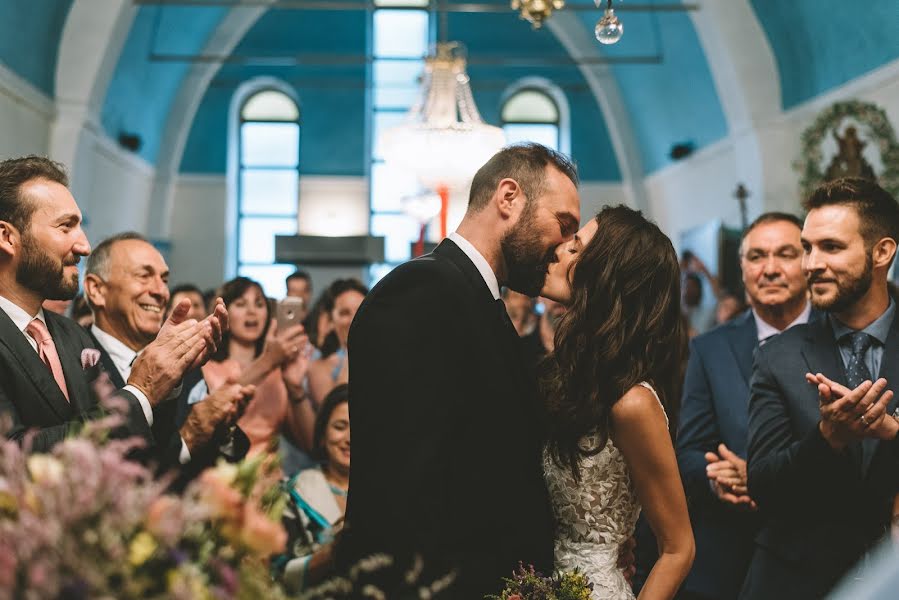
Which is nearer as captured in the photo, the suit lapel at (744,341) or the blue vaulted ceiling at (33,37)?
the suit lapel at (744,341)

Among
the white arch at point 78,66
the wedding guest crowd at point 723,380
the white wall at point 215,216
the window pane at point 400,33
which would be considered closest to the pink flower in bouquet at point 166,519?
the wedding guest crowd at point 723,380

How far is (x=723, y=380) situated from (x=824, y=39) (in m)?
7.62

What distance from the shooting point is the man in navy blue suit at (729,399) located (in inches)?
129

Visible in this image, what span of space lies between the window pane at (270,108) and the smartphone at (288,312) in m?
12.4

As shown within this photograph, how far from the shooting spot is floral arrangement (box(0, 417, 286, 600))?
1.03m

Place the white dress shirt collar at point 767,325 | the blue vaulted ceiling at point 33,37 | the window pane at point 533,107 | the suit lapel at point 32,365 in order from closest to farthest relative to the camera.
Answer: the suit lapel at point 32,365 < the white dress shirt collar at point 767,325 < the blue vaulted ceiling at point 33,37 < the window pane at point 533,107

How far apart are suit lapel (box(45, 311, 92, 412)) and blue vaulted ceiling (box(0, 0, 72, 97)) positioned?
7.47m

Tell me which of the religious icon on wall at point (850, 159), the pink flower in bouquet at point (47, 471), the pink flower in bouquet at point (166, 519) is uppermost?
the religious icon on wall at point (850, 159)

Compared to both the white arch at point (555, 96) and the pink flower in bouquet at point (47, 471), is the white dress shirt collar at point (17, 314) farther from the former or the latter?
the white arch at point (555, 96)

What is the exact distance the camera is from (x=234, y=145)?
1585cm

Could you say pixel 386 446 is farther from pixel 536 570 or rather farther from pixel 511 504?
pixel 536 570

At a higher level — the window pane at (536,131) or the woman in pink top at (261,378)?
the window pane at (536,131)

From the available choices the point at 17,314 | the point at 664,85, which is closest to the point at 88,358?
the point at 17,314

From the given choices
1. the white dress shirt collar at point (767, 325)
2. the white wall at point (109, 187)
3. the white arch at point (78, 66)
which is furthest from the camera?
the white wall at point (109, 187)
